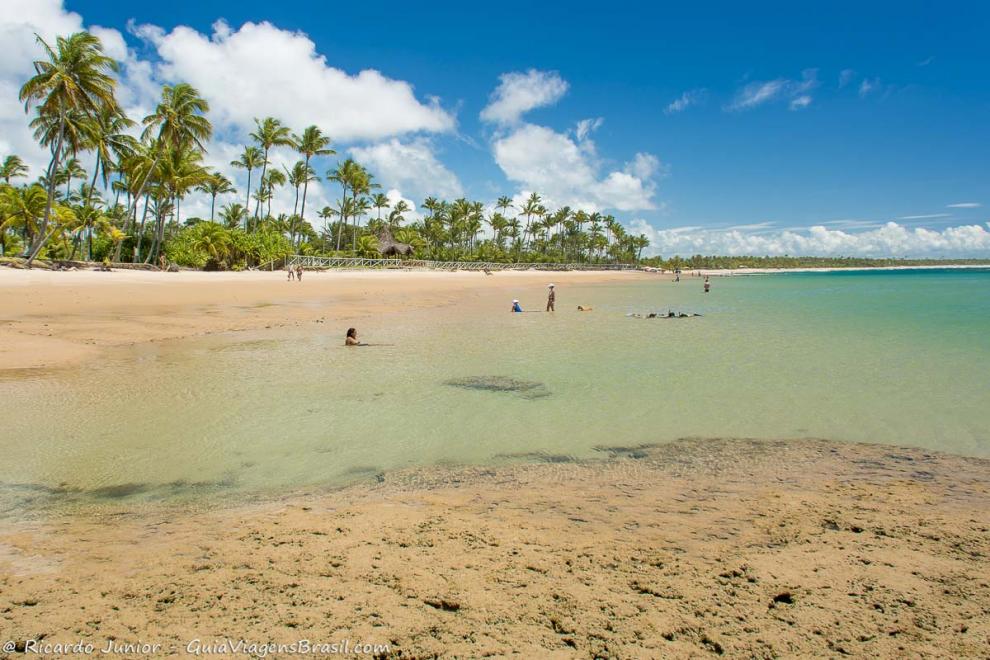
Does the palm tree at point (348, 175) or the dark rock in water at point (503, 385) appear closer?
the dark rock in water at point (503, 385)

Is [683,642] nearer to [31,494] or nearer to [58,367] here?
[31,494]

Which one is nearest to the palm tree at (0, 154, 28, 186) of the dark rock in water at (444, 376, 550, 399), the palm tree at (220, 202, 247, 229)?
the palm tree at (220, 202, 247, 229)

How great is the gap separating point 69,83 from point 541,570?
3655 cm

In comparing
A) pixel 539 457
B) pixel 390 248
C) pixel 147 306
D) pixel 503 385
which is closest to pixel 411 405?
pixel 503 385

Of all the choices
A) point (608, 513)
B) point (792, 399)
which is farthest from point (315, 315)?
point (608, 513)

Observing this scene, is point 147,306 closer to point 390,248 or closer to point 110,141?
point 110,141

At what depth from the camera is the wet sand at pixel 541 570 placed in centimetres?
272

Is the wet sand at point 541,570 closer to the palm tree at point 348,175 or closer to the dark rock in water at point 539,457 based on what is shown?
the dark rock in water at point 539,457

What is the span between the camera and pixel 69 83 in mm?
28250

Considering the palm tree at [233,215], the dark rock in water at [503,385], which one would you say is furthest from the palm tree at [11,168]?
the dark rock in water at [503,385]

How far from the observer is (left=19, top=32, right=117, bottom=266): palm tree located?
28.1m

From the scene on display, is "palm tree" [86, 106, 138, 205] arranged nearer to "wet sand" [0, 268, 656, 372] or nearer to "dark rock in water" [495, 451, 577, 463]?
"wet sand" [0, 268, 656, 372]

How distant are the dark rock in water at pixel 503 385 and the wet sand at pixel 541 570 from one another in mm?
3918

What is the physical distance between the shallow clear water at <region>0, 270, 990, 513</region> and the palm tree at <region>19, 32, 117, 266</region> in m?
24.4
